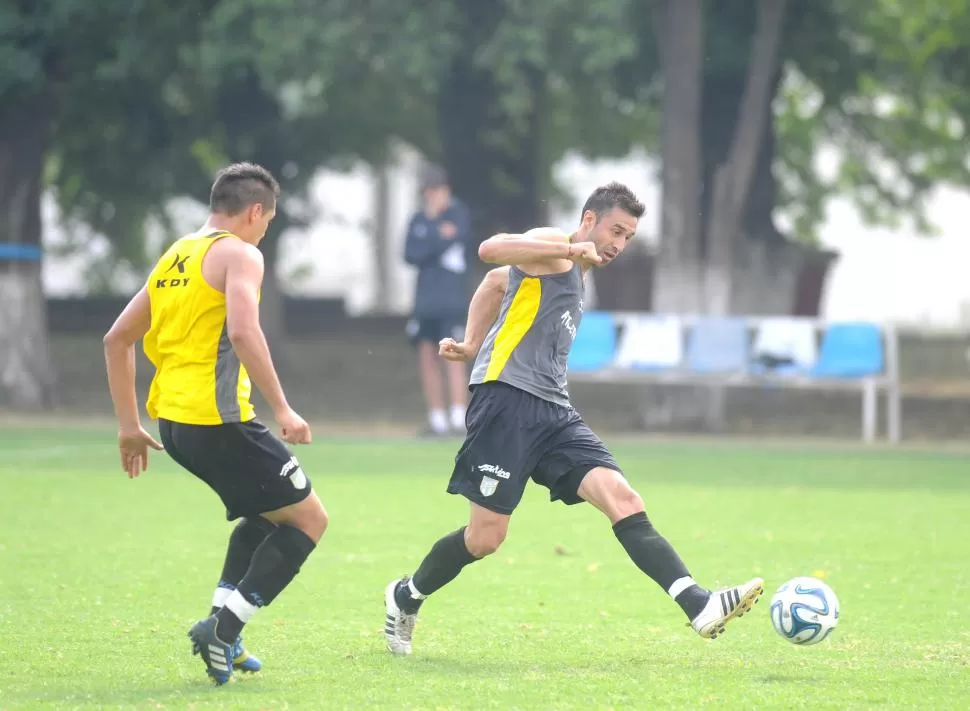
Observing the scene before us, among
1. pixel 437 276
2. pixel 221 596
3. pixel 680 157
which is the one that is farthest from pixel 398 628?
pixel 680 157

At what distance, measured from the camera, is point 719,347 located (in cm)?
1912

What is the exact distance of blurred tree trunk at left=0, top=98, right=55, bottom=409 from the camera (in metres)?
21.8

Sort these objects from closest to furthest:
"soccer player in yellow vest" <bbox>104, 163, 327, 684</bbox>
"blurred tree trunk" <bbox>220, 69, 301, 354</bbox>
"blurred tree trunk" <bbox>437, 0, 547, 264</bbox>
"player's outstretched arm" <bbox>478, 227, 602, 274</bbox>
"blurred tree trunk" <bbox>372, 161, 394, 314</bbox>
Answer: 1. "soccer player in yellow vest" <bbox>104, 163, 327, 684</bbox>
2. "player's outstretched arm" <bbox>478, 227, 602, 274</bbox>
3. "blurred tree trunk" <bbox>437, 0, 547, 264</bbox>
4. "blurred tree trunk" <bbox>220, 69, 301, 354</bbox>
5. "blurred tree trunk" <bbox>372, 161, 394, 314</bbox>

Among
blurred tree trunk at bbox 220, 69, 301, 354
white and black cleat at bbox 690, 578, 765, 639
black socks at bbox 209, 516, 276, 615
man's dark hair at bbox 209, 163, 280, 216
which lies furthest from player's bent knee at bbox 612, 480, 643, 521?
blurred tree trunk at bbox 220, 69, 301, 354

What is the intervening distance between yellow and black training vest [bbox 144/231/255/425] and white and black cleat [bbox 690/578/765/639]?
1.83 m

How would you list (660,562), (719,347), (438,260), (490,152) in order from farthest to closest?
(490,152), (719,347), (438,260), (660,562)

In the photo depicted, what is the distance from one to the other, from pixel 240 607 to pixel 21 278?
16711mm

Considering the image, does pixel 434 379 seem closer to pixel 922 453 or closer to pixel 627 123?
pixel 922 453

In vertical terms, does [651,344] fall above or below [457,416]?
above

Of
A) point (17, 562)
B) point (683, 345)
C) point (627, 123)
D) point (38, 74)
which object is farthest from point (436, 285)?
point (627, 123)

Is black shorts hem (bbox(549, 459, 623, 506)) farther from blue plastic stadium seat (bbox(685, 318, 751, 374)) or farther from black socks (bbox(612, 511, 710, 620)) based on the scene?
blue plastic stadium seat (bbox(685, 318, 751, 374))

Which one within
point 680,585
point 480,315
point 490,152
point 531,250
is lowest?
point 680,585

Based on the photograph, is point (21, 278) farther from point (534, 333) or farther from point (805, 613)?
point (805, 613)

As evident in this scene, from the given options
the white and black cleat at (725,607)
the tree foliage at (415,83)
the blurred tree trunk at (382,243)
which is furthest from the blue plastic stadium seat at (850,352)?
the blurred tree trunk at (382,243)
